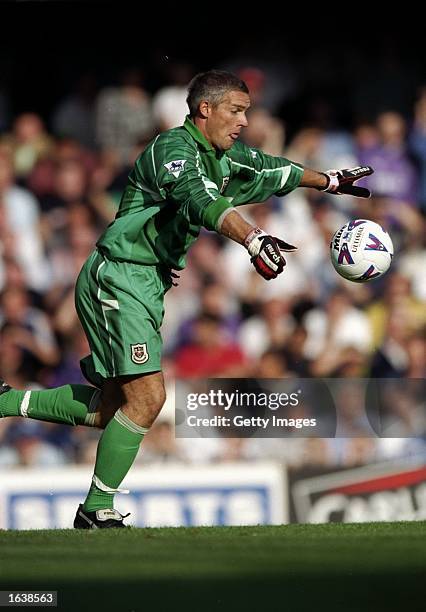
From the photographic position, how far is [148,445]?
9734mm

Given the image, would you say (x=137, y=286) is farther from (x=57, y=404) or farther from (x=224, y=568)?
(x=224, y=568)

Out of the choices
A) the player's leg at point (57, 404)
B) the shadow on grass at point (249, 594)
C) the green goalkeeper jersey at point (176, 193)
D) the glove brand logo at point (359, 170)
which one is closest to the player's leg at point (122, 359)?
the green goalkeeper jersey at point (176, 193)

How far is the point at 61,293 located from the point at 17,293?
34 cm

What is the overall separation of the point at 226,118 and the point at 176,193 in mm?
683

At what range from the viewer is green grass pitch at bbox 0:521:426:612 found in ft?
14.1

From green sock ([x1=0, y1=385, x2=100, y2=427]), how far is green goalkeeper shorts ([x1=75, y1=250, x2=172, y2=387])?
0.69 ft

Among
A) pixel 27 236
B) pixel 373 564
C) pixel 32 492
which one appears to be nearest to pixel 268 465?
pixel 32 492

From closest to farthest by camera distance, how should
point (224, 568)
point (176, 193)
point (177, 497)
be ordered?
point (224, 568), point (176, 193), point (177, 497)

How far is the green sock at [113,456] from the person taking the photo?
6480mm

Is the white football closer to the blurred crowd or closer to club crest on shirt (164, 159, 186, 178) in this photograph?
club crest on shirt (164, 159, 186, 178)

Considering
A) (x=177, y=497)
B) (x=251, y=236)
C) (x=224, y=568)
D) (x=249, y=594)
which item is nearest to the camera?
(x=249, y=594)

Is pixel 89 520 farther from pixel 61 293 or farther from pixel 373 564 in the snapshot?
pixel 61 293

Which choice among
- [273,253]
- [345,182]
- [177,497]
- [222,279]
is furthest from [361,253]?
[177,497]

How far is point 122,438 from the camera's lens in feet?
21.2
